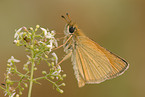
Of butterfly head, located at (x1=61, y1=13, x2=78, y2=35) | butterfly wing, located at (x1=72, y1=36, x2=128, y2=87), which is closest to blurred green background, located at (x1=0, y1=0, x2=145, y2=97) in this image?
butterfly wing, located at (x1=72, y1=36, x2=128, y2=87)

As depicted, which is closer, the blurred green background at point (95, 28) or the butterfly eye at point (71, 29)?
the butterfly eye at point (71, 29)

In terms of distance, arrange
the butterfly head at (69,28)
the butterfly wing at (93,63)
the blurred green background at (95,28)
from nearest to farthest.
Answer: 1. the butterfly wing at (93,63)
2. the butterfly head at (69,28)
3. the blurred green background at (95,28)

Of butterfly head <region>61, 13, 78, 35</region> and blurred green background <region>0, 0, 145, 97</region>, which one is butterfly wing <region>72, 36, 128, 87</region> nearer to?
butterfly head <region>61, 13, 78, 35</region>

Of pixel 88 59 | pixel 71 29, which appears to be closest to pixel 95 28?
pixel 88 59

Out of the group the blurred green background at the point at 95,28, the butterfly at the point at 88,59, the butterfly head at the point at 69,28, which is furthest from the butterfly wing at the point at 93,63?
the blurred green background at the point at 95,28

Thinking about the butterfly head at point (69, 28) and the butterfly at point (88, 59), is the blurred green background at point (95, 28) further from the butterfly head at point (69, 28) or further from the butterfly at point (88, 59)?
the butterfly head at point (69, 28)
